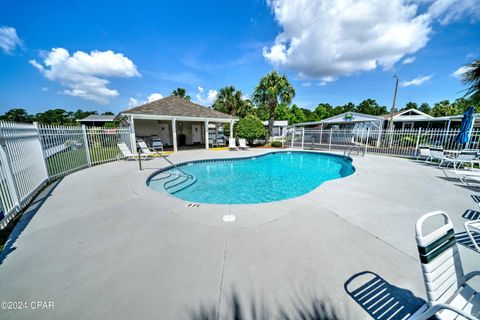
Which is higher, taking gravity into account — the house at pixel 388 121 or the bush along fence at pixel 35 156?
the house at pixel 388 121

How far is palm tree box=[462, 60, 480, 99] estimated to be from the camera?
7257 millimetres

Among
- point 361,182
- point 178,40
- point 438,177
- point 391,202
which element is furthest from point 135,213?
point 178,40

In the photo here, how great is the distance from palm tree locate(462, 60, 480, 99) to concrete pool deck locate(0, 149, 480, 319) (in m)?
6.92

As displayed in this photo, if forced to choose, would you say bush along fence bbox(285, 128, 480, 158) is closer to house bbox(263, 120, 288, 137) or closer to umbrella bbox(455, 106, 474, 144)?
umbrella bbox(455, 106, 474, 144)

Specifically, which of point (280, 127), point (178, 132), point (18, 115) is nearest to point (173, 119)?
point (178, 132)

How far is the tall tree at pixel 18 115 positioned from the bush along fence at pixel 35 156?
7317 centimetres

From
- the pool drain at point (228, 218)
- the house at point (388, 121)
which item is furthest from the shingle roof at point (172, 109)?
the house at point (388, 121)

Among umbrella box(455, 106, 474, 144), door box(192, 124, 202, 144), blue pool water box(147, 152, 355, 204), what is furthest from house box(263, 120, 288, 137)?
umbrella box(455, 106, 474, 144)

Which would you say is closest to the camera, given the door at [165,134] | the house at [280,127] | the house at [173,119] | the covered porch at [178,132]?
the house at [173,119]

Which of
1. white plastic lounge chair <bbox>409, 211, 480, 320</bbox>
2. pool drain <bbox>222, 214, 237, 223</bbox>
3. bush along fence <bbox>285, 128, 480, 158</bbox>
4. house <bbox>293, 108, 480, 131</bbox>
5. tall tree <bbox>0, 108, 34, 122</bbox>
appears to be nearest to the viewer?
white plastic lounge chair <bbox>409, 211, 480, 320</bbox>

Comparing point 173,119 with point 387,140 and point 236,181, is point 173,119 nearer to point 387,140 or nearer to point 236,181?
point 236,181

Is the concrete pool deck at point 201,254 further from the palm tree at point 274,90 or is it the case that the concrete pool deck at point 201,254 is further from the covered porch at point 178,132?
the palm tree at point 274,90

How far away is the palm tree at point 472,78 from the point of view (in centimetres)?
726

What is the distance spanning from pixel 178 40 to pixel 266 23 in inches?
264
